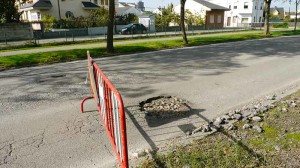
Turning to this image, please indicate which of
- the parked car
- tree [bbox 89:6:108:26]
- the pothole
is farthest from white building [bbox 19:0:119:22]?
the pothole

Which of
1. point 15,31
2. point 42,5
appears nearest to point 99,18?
point 42,5

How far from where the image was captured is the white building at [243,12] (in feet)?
219

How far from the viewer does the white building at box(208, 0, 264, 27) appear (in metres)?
66.6

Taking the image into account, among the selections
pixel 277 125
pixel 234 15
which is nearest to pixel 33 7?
pixel 277 125

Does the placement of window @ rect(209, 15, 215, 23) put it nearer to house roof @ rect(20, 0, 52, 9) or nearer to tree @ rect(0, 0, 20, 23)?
house roof @ rect(20, 0, 52, 9)

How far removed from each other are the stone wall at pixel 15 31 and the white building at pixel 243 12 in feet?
174

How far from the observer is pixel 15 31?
1086 inches

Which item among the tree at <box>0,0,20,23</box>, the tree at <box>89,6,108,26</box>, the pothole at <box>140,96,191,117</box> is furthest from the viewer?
the tree at <box>89,6,108,26</box>

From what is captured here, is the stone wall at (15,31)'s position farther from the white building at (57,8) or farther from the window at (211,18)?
the window at (211,18)

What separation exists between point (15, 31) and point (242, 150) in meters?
29.5

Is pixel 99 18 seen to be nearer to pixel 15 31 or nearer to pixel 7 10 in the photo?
pixel 7 10

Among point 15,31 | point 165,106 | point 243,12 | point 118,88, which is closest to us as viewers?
point 165,106

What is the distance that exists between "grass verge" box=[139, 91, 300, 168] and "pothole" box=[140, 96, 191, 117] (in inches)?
60.9

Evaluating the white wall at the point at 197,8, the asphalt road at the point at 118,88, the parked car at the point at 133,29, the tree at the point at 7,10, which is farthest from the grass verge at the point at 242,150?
the white wall at the point at 197,8
